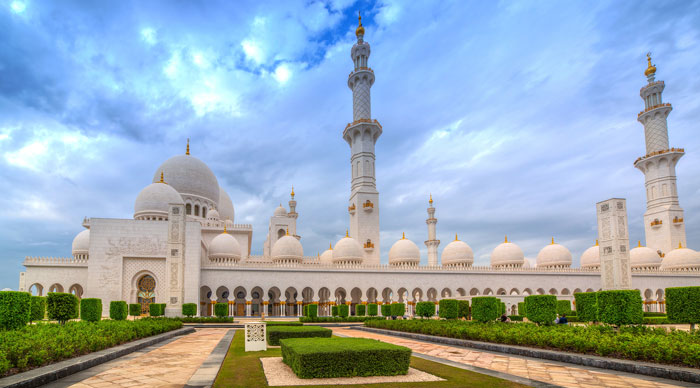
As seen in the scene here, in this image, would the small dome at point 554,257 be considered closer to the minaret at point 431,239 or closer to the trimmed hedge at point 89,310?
the minaret at point 431,239

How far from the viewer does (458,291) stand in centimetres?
3794

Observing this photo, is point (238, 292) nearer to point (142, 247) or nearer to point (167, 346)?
point (142, 247)

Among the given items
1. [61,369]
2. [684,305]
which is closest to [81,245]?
[61,369]

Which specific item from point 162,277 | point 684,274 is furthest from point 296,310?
point 684,274

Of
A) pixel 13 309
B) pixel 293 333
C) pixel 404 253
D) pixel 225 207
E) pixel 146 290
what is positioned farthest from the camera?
pixel 225 207

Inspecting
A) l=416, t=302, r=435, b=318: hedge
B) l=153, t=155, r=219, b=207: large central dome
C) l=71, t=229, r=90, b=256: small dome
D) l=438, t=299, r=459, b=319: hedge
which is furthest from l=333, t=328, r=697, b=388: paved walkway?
l=153, t=155, r=219, b=207: large central dome

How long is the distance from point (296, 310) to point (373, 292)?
233 inches

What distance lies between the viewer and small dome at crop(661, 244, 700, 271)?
4238 cm

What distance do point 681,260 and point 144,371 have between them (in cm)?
4792

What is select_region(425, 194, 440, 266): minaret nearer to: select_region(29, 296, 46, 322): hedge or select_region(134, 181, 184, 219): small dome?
select_region(134, 181, 184, 219): small dome

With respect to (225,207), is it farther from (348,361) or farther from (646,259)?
(348,361)

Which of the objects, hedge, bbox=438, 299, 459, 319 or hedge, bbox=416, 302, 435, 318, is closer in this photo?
hedge, bbox=438, 299, 459, 319

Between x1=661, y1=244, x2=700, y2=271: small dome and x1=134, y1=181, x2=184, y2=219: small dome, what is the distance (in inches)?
1662

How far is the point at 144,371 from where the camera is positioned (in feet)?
26.3
